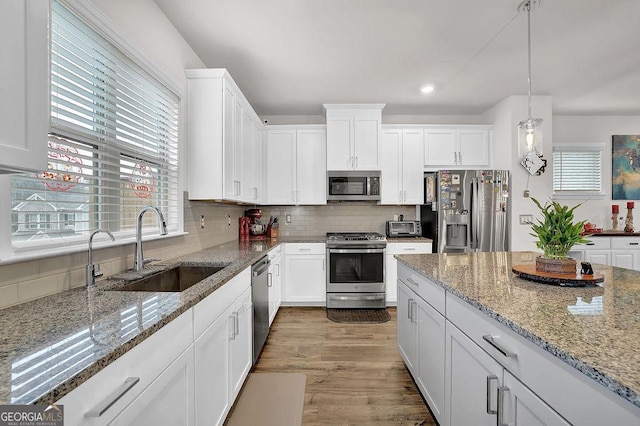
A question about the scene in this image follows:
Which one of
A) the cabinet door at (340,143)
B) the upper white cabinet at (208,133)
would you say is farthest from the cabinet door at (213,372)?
the cabinet door at (340,143)

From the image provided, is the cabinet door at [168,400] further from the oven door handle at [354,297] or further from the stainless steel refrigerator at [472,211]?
the stainless steel refrigerator at [472,211]

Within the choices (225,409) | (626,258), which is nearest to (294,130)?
(225,409)

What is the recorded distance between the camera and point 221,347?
1.61 m

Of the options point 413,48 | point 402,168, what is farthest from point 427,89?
point 402,168

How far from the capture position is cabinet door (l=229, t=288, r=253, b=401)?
1.80m

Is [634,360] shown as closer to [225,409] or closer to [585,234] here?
[225,409]

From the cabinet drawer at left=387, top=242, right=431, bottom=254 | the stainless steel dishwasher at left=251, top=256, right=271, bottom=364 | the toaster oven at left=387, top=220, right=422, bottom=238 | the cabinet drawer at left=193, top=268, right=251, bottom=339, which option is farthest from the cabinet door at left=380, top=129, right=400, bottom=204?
the cabinet drawer at left=193, top=268, right=251, bottom=339

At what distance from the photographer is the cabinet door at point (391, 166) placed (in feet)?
13.3

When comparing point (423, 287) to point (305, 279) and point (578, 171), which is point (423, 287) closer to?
point (305, 279)

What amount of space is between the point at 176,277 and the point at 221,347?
67 centimetres

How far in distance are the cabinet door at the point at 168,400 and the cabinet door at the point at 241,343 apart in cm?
53

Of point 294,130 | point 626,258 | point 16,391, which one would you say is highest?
point 294,130

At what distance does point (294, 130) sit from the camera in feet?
13.3

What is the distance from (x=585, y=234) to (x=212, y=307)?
4.68m
